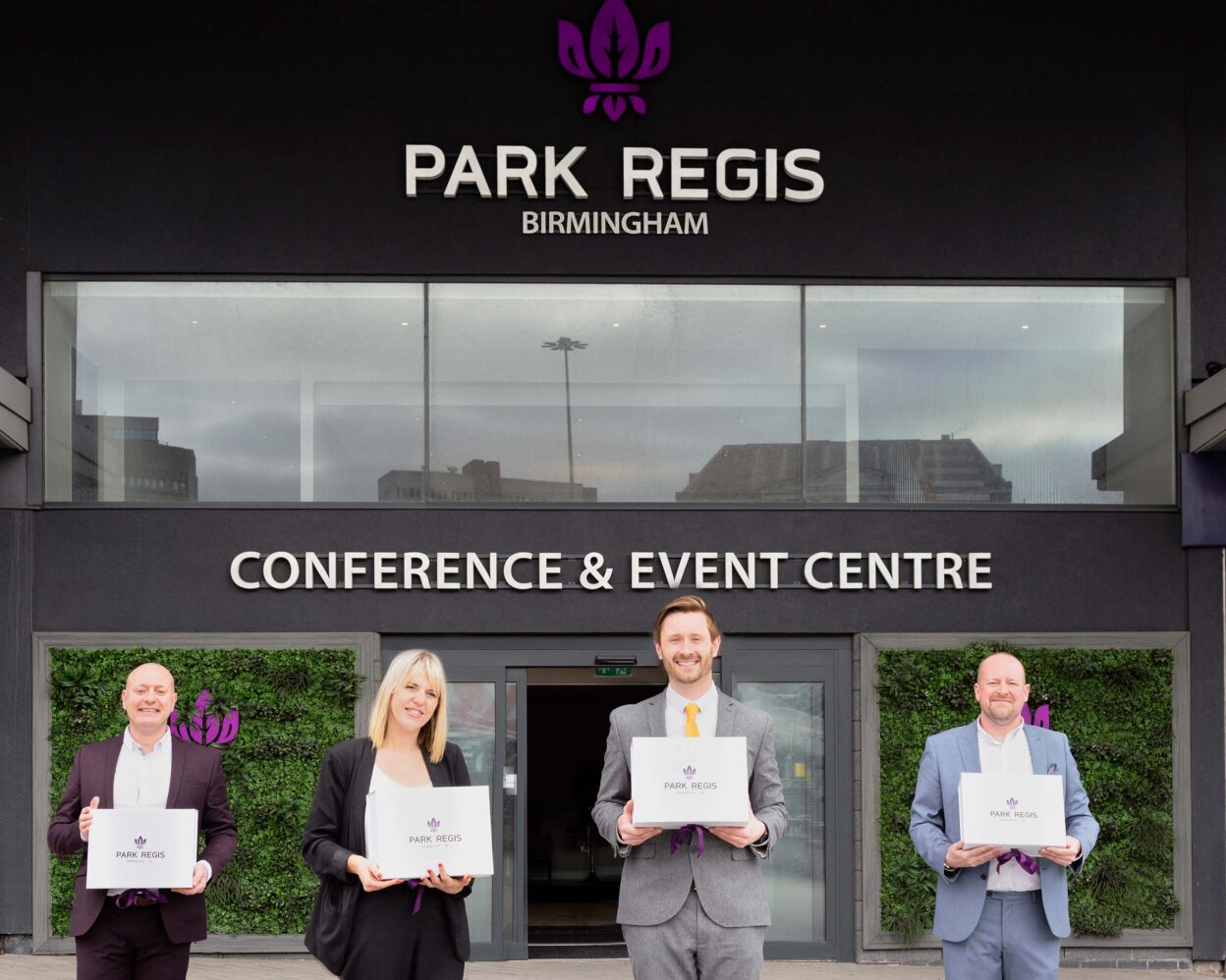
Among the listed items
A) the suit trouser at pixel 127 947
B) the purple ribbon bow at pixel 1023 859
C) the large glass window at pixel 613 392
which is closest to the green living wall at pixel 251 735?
the large glass window at pixel 613 392

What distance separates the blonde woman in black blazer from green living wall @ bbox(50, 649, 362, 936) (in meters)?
4.84

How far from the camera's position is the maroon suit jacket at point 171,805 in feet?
16.3

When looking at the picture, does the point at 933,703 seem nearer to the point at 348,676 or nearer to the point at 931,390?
the point at 931,390

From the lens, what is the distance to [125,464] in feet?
30.7

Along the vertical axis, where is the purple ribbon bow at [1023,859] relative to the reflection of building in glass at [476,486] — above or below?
below

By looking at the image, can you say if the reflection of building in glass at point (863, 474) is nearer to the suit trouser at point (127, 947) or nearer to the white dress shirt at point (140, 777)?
the white dress shirt at point (140, 777)

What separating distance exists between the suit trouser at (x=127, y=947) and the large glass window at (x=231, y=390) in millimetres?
4606

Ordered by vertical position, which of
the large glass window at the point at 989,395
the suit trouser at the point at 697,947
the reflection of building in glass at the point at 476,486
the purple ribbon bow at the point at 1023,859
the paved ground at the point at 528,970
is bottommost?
the paved ground at the point at 528,970

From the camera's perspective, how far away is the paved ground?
8.62 meters

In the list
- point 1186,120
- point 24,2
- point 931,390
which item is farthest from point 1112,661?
point 24,2

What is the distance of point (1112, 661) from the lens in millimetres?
9180

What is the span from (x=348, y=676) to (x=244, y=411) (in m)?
1.94

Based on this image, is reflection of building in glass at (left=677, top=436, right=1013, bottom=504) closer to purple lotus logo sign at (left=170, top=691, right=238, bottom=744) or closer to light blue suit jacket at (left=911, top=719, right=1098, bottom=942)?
purple lotus logo sign at (left=170, top=691, right=238, bottom=744)

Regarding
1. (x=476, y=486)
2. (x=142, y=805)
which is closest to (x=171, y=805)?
(x=142, y=805)
